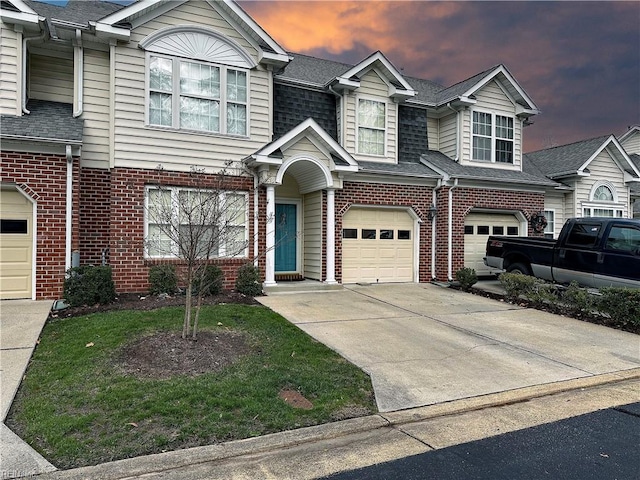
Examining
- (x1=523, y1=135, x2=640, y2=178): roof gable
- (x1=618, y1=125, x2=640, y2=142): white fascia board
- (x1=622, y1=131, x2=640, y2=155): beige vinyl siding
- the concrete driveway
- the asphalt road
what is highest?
(x1=618, y1=125, x2=640, y2=142): white fascia board

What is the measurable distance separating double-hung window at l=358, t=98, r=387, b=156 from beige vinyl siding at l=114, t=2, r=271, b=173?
3.30 metres

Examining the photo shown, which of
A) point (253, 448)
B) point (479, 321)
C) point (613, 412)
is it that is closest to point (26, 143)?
point (253, 448)

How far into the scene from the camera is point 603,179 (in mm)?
17125

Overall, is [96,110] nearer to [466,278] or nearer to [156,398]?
[156,398]

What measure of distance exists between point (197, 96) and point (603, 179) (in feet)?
51.8

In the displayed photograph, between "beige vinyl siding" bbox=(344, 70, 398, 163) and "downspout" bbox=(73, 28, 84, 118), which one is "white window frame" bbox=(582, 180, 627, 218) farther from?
"downspout" bbox=(73, 28, 84, 118)

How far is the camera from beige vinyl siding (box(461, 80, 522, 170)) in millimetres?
14812

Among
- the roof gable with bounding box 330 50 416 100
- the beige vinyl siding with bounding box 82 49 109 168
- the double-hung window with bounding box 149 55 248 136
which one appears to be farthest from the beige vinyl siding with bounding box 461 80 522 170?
the beige vinyl siding with bounding box 82 49 109 168

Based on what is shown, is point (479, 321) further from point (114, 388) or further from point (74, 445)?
point (74, 445)

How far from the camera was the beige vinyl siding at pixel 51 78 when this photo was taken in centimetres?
1028

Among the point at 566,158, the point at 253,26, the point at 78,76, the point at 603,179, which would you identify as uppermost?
the point at 253,26

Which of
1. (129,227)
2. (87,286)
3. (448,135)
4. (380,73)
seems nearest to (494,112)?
(448,135)

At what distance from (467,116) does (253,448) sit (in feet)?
45.5

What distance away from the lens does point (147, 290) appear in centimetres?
1027
